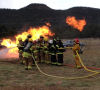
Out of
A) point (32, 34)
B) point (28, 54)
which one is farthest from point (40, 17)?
point (28, 54)

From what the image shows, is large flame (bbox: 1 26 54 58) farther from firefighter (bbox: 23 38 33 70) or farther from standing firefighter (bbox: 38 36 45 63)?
firefighter (bbox: 23 38 33 70)

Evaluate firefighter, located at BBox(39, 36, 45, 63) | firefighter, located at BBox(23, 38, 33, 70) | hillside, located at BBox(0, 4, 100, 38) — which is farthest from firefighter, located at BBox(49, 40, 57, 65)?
hillside, located at BBox(0, 4, 100, 38)

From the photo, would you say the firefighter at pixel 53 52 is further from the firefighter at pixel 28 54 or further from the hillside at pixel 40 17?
the hillside at pixel 40 17

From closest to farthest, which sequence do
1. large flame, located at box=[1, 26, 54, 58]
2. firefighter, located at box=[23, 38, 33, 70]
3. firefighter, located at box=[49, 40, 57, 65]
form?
firefighter, located at box=[23, 38, 33, 70], firefighter, located at box=[49, 40, 57, 65], large flame, located at box=[1, 26, 54, 58]

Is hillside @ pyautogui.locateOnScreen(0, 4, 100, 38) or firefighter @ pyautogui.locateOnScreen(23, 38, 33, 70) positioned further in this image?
hillside @ pyautogui.locateOnScreen(0, 4, 100, 38)

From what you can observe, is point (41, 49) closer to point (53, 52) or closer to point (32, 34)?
point (53, 52)

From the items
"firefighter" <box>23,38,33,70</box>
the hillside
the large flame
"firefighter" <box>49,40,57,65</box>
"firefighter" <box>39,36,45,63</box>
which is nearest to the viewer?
"firefighter" <box>23,38,33,70</box>

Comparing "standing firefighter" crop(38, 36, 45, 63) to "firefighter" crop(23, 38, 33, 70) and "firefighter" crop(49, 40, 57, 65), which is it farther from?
"firefighter" crop(23, 38, 33, 70)

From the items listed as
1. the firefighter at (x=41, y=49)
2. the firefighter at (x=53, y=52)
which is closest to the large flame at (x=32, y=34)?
the firefighter at (x=41, y=49)

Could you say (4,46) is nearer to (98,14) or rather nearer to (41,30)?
(41,30)

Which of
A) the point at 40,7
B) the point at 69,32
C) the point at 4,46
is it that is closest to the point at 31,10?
the point at 40,7

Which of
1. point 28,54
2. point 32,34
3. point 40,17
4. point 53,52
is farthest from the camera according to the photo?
point 40,17

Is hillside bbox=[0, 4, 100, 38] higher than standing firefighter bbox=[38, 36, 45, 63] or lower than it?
higher

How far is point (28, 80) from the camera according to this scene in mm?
8742
